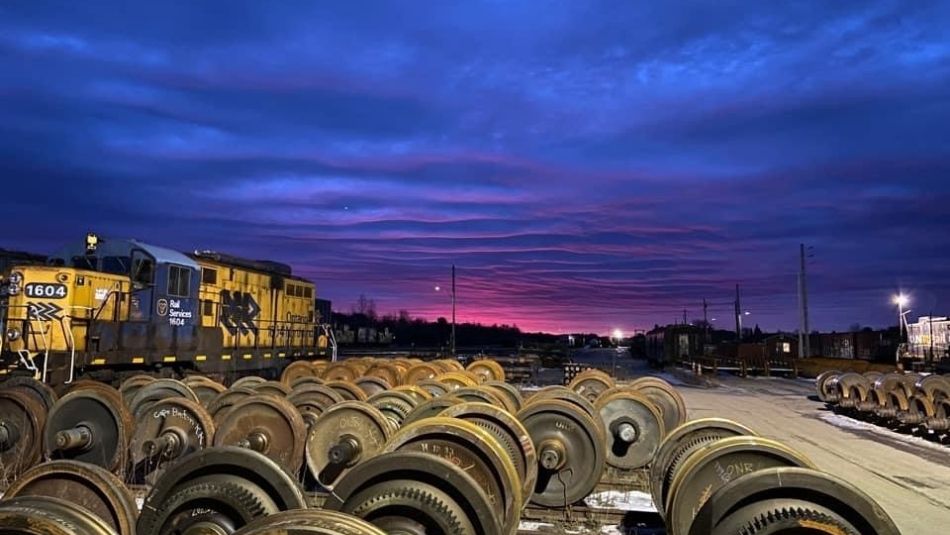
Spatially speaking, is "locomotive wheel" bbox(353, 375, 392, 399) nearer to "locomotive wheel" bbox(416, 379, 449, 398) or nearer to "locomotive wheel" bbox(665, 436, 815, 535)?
"locomotive wheel" bbox(416, 379, 449, 398)

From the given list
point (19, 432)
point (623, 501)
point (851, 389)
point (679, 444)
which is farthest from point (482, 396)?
point (851, 389)

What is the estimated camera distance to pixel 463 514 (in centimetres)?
436

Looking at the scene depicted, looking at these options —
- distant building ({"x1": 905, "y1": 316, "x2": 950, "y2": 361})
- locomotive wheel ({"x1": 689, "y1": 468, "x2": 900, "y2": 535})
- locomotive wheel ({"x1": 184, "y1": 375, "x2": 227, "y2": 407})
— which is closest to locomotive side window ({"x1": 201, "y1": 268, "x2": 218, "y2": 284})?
locomotive wheel ({"x1": 184, "y1": 375, "x2": 227, "y2": 407})

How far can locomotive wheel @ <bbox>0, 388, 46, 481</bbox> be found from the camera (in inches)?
360

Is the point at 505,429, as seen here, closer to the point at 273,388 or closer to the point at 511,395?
the point at 511,395

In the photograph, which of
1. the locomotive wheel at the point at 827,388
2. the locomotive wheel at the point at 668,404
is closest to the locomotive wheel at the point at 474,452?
the locomotive wheel at the point at 668,404

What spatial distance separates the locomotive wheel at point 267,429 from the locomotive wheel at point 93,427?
4.88ft

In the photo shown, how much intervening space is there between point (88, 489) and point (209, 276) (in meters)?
16.9

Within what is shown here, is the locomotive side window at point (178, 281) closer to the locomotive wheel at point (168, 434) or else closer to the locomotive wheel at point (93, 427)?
the locomotive wheel at point (93, 427)

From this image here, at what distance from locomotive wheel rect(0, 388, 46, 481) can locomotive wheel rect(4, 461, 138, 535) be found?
4.80 m

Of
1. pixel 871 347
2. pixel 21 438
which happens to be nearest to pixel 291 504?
pixel 21 438

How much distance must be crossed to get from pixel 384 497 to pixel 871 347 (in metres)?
56.2

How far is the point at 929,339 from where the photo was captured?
126 ft

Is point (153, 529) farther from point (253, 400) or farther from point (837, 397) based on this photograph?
point (837, 397)
